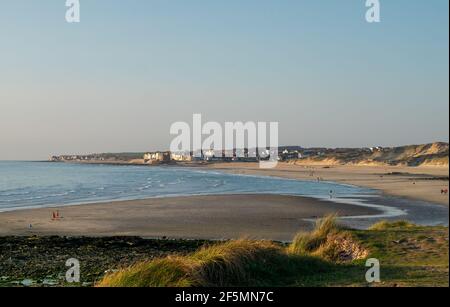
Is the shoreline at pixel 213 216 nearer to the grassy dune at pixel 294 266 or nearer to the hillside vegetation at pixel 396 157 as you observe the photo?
the grassy dune at pixel 294 266

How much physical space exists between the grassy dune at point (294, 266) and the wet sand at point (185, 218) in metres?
9.78

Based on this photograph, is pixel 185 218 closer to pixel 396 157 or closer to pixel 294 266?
pixel 294 266

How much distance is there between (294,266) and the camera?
1140 centimetres

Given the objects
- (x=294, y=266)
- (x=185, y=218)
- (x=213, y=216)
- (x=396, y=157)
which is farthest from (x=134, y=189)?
(x=396, y=157)

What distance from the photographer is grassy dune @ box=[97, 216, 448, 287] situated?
9.62 m

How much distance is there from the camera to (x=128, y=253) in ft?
63.6

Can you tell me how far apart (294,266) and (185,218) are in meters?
21.2

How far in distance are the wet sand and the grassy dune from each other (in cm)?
978

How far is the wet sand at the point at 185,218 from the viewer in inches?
1041

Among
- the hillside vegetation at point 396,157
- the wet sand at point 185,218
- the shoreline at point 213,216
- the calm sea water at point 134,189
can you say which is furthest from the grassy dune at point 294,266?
the hillside vegetation at point 396,157

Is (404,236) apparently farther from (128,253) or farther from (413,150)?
(413,150)
